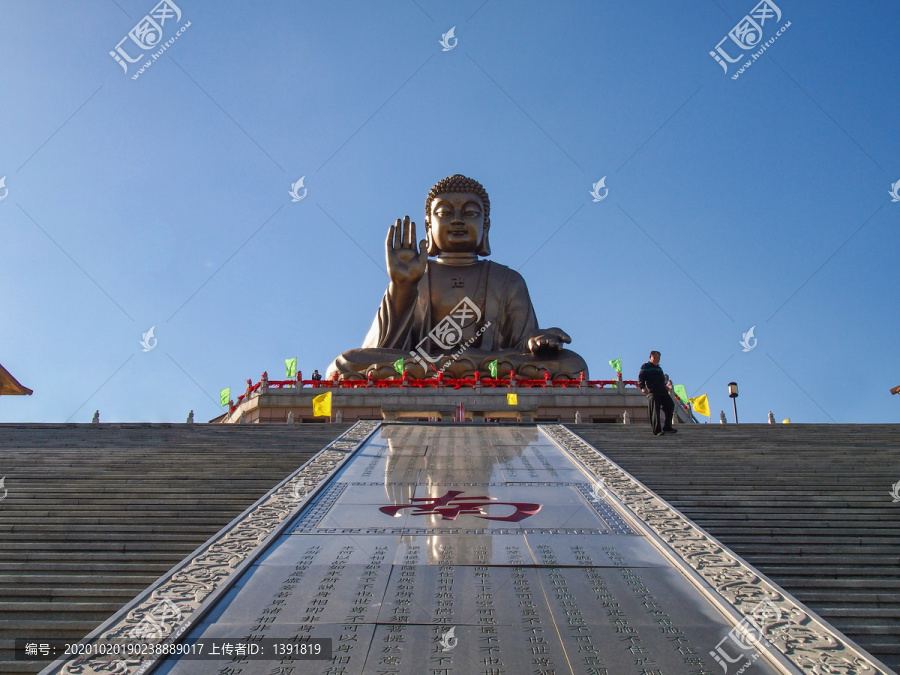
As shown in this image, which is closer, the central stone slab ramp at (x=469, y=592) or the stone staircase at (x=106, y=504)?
the central stone slab ramp at (x=469, y=592)

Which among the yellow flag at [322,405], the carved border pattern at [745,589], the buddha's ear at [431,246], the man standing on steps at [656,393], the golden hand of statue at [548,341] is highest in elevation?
the buddha's ear at [431,246]

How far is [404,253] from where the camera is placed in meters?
14.8

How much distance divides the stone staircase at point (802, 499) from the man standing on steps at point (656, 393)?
16 centimetres

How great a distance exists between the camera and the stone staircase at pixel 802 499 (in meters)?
4.21

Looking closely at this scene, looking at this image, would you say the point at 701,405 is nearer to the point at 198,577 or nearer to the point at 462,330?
the point at 462,330

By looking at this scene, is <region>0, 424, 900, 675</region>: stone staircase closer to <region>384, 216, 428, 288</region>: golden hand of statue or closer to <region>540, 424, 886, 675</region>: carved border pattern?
<region>540, 424, 886, 675</region>: carved border pattern

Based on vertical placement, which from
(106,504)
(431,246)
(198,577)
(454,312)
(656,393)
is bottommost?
(198,577)

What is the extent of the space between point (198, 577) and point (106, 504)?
6.01 feet

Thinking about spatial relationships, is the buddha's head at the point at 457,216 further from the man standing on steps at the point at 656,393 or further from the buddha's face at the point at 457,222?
the man standing on steps at the point at 656,393

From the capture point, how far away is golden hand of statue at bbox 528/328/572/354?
15594mm

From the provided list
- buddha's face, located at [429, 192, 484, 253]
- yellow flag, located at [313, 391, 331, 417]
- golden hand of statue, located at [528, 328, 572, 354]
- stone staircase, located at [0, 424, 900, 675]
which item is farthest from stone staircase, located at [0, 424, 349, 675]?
buddha's face, located at [429, 192, 484, 253]

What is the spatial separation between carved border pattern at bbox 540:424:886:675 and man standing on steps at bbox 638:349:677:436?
2185 mm

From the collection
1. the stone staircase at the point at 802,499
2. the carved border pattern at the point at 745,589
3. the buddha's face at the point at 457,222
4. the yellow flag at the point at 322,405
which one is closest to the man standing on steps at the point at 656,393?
the stone staircase at the point at 802,499

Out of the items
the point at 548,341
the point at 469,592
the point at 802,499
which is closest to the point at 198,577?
the point at 469,592
